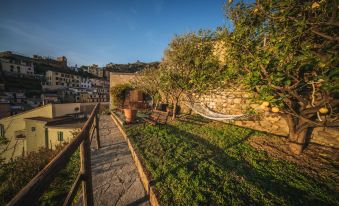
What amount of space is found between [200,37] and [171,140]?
6170 millimetres

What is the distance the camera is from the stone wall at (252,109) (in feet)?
16.6

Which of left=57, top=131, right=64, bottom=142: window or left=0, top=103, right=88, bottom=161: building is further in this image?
left=0, top=103, right=88, bottom=161: building

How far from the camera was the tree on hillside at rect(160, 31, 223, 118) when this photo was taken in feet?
26.2

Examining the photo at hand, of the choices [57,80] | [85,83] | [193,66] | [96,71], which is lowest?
[193,66]

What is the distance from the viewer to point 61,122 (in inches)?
644

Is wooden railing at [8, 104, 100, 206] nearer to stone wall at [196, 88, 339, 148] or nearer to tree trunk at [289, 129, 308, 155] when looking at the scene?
stone wall at [196, 88, 339, 148]

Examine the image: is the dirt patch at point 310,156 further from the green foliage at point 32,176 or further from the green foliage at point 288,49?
the green foliage at point 32,176

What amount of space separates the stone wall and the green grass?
171 cm

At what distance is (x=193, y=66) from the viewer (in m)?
8.22

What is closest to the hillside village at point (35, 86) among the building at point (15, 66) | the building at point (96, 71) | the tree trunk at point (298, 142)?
the building at point (15, 66)

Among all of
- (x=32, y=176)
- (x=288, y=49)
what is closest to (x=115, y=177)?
(x=32, y=176)

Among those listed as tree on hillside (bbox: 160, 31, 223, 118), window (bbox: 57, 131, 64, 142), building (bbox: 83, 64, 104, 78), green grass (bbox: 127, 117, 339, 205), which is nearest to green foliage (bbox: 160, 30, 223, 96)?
tree on hillside (bbox: 160, 31, 223, 118)

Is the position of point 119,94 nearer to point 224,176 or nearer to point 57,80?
point 224,176

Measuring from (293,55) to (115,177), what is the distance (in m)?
5.67
